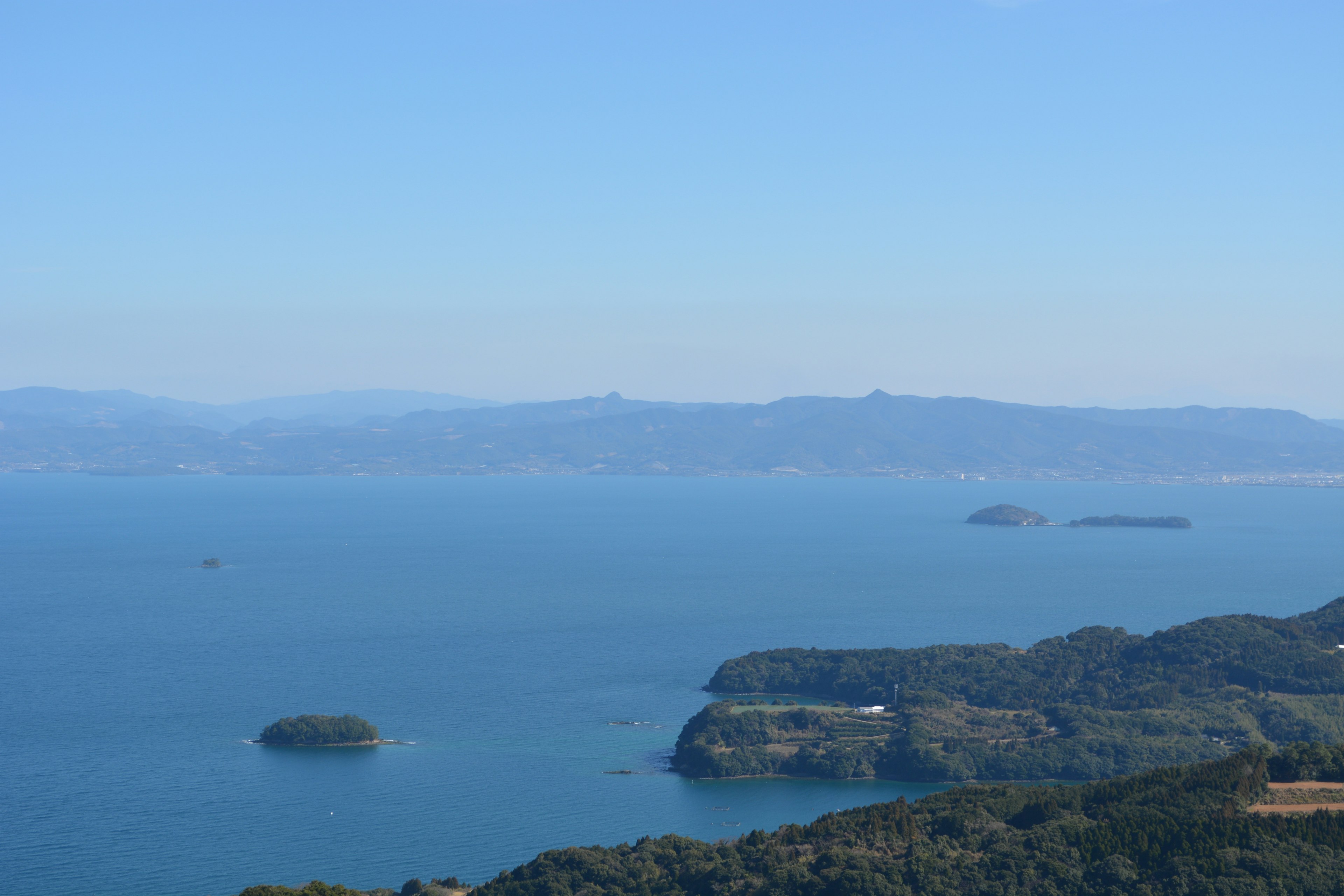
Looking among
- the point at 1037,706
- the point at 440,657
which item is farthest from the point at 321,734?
the point at 1037,706

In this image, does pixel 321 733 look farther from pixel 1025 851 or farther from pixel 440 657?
pixel 1025 851

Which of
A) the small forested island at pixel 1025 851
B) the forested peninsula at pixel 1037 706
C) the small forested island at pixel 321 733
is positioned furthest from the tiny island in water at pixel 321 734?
the small forested island at pixel 1025 851

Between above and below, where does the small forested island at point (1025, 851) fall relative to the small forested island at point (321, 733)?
above

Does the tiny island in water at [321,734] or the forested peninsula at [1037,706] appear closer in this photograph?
the forested peninsula at [1037,706]

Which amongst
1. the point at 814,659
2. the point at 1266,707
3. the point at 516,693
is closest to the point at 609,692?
the point at 516,693

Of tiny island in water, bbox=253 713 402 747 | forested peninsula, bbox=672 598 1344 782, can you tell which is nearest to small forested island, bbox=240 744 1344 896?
forested peninsula, bbox=672 598 1344 782

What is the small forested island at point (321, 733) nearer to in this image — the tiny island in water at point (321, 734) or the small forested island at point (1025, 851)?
the tiny island in water at point (321, 734)
